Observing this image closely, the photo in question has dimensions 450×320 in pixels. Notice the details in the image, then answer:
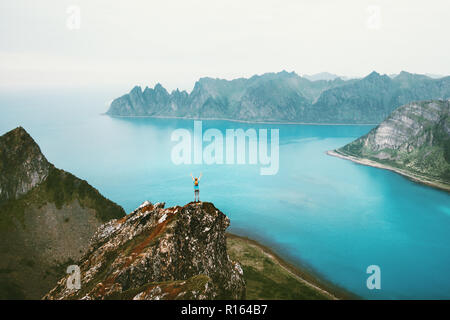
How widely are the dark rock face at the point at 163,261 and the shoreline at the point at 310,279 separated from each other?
3225 cm

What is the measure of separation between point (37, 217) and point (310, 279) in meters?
101

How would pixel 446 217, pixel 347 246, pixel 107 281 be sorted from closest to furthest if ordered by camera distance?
pixel 107 281 < pixel 347 246 < pixel 446 217

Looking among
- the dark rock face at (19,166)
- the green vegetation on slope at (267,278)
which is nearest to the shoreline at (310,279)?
the green vegetation on slope at (267,278)

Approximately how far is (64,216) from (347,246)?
118927 millimetres

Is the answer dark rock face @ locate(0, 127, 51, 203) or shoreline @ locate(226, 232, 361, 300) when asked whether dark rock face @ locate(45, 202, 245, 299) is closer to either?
shoreline @ locate(226, 232, 361, 300)

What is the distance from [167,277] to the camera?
5488cm

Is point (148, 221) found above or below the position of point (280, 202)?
above

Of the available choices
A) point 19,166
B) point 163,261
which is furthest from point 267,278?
point 19,166

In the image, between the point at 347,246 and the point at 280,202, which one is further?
the point at 280,202

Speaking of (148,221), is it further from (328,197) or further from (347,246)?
(328,197)

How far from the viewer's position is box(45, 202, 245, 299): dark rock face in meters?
47.5
